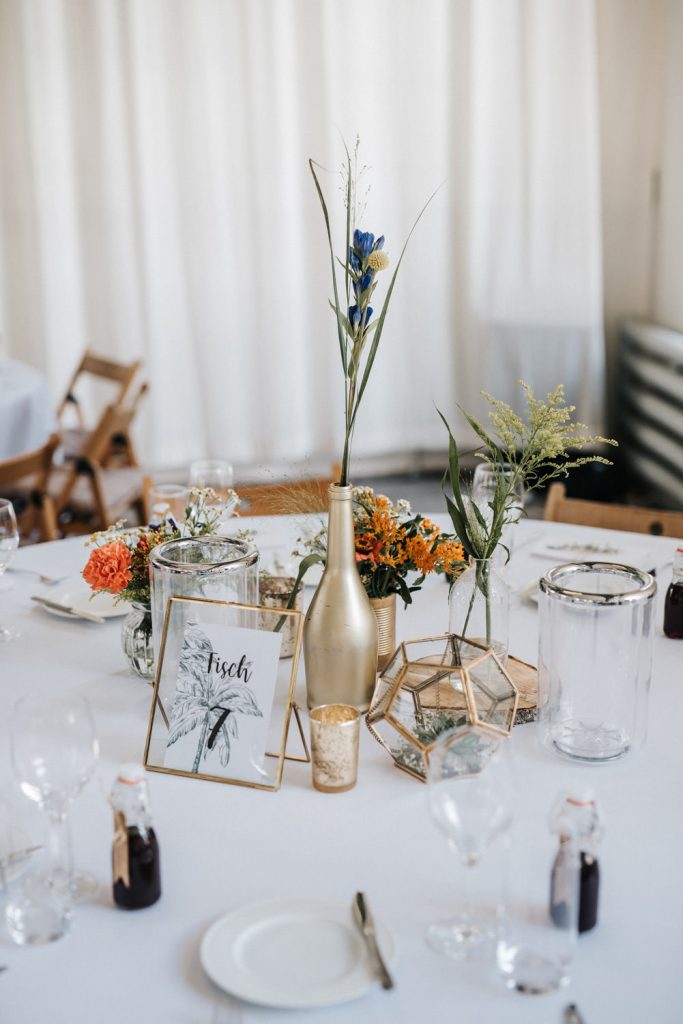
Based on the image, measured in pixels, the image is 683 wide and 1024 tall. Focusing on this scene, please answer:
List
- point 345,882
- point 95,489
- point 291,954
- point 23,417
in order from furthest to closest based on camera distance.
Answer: point 23,417, point 95,489, point 345,882, point 291,954

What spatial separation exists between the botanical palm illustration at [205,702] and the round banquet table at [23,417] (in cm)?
256

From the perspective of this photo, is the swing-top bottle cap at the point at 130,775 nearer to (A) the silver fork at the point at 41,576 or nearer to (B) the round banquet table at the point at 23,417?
(A) the silver fork at the point at 41,576

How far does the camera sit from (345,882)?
99 cm

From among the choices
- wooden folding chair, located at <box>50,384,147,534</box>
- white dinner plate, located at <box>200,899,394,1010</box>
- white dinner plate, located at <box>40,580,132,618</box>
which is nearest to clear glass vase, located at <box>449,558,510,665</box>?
white dinner plate, located at <box>200,899,394,1010</box>

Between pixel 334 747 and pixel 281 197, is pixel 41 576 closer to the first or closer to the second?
pixel 334 747

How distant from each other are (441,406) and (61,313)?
72.5 inches

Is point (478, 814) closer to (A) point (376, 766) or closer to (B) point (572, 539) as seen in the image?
(A) point (376, 766)

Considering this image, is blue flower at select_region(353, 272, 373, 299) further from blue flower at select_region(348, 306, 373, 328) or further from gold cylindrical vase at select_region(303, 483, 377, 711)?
gold cylindrical vase at select_region(303, 483, 377, 711)

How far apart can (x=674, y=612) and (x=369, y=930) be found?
0.83m

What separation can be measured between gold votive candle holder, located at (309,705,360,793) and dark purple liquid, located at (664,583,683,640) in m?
0.62

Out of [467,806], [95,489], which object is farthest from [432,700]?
[95,489]

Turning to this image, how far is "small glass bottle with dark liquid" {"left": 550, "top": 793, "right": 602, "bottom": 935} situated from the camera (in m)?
0.88

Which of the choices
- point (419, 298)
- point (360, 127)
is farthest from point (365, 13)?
point (419, 298)

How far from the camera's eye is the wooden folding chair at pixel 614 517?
2.19m
